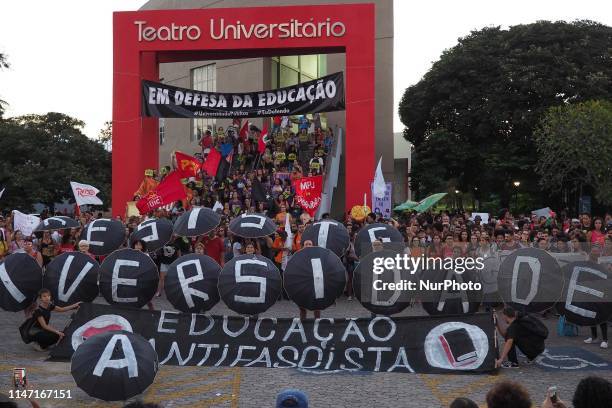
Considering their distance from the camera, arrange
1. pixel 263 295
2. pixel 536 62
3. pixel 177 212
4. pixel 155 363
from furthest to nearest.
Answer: pixel 536 62, pixel 177 212, pixel 263 295, pixel 155 363

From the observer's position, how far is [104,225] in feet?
41.2

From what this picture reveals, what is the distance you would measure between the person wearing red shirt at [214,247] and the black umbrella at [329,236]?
87.2 inches

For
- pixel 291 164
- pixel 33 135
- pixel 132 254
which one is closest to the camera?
pixel 132 254

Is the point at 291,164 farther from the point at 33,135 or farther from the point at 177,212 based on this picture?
the point at 33,135

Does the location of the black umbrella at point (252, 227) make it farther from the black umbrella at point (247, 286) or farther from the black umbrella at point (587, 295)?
the black umbrella at point (587, 295)

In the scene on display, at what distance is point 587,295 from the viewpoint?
930 centimetres

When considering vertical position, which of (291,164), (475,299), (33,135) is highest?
(33,135)

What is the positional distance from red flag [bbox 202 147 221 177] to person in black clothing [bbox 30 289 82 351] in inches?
558

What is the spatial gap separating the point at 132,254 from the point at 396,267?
3.94 m

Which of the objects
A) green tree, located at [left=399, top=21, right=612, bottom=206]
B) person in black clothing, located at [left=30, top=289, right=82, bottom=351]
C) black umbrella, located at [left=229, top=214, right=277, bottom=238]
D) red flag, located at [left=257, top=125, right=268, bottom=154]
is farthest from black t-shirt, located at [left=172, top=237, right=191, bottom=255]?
green tree, located at [left=399, top=21, right=612, bottom=206]

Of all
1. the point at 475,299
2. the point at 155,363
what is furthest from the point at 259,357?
the point at 475,299

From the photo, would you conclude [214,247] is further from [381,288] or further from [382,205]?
[382,205]

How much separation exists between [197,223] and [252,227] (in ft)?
3.36

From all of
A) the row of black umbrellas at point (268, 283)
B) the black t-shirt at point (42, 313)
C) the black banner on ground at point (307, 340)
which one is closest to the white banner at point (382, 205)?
the row of black umbrellas at point (268, 283)
